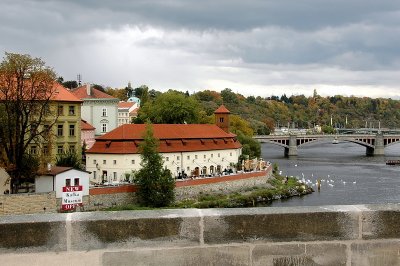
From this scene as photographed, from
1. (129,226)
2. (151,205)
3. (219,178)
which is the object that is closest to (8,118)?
(151,205)

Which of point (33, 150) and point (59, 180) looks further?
point (33, 150)

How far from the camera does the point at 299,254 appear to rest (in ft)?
13.1

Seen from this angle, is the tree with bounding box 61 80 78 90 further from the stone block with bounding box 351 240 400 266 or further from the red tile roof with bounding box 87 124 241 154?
the stone block with bounding box 351 240 400 266

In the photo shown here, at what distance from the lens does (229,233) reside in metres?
3.93

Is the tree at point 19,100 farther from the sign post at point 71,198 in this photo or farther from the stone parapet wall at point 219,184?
the stone parapet wall at point 219,184

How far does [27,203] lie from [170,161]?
16472mm

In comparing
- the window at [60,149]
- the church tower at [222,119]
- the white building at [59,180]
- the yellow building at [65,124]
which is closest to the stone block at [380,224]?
the white building at [59,180]

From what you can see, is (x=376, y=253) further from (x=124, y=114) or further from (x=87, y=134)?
(x=124, y=114)

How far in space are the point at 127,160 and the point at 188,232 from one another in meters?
38.9

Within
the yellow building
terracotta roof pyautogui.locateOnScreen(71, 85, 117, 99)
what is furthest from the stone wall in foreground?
terracotta roof pyautogui.locateOnScreen(71, 85, 117, 99)

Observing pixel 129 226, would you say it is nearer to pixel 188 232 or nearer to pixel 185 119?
pixel 188 232

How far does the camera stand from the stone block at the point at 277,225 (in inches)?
154

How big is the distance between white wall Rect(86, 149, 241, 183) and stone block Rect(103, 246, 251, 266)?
38.6 metres

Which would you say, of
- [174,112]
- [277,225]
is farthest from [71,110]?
[277,225]
